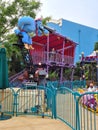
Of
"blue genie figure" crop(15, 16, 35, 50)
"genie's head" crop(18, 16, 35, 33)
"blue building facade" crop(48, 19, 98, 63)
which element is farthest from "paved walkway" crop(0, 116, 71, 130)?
→ "blue building facade" crop(48, 19, 98, 63)

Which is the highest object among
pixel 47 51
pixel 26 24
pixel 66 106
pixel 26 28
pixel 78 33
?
pixel 78 33

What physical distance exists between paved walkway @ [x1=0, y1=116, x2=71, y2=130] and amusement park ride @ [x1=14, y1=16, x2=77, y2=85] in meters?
7.79

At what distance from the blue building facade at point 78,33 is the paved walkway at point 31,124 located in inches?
1113

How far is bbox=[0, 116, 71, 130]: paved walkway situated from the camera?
8086 millimetres

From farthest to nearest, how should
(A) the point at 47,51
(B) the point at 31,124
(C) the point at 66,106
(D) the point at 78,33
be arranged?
(D) the point at 78,33 → (A) the point at 47,51 → (C) the point at 66,106 → (B) the point at 31,124

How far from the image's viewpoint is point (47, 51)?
Result: 22562 mm

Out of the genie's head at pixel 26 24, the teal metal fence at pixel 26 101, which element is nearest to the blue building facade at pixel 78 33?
the genie's head at pixel 26 24

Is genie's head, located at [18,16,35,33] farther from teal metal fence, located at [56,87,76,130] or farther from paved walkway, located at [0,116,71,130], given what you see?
paved walkway, located at [0,116,71,130]

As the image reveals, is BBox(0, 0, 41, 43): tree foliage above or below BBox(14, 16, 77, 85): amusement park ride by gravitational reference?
above

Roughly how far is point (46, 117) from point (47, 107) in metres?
0.70

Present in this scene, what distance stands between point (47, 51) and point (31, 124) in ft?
46.7

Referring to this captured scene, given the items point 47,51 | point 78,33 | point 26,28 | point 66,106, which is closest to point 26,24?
point 26,28

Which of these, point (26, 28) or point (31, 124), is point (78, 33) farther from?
point (31, 124)

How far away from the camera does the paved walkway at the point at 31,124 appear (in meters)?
8.09
